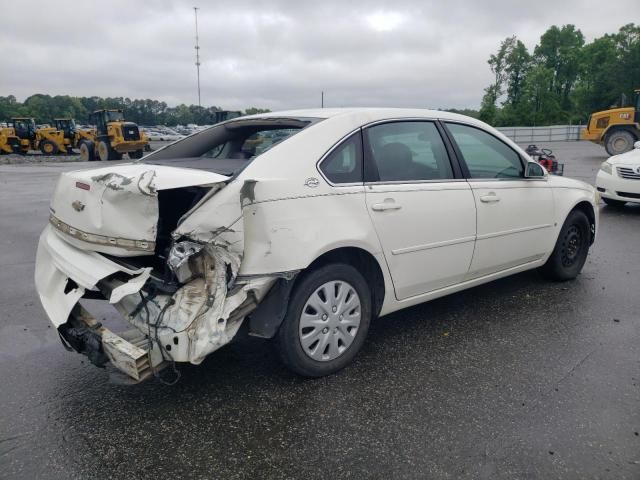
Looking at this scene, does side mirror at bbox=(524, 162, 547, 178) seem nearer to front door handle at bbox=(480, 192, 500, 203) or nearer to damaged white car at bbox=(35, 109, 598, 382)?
damaged white car at bbox=(35, 109, 598, 382)

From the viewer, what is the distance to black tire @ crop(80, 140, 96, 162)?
27016mm

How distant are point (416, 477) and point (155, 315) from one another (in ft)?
4.97

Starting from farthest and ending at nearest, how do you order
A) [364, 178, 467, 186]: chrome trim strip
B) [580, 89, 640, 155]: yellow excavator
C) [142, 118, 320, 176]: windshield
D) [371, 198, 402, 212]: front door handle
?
[580, 89, 640, 155]: yellow excavator < [142, 118, 320, 176]: windshield < [364, 178, 467, 186]: chrome trim strip < [371, 198, 402, 212]: front door handle

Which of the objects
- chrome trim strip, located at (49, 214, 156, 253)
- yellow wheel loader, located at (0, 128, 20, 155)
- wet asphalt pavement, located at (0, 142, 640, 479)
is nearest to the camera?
wet asphalt pavement, located at (0, 142, 640, 479)

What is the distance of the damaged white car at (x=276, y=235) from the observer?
2773mm

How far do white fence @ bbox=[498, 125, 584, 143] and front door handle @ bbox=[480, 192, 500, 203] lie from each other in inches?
1515

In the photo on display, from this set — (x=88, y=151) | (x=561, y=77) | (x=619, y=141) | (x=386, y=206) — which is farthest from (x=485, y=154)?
(x=561, y=77)

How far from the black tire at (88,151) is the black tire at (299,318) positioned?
26.9 metres

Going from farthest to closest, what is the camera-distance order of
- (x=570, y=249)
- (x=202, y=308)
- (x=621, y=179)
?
(x=621, y=179) → (x=570, y=249) → (x=202, y=308)

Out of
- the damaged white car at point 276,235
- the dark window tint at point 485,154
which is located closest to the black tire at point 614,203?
the dark window tint at point 485,154

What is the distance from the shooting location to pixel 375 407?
2.95m

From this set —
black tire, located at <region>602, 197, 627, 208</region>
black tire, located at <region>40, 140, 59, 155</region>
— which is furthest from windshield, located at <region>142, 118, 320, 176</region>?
black tire, located at <region>40, 140, 59, 155</region>

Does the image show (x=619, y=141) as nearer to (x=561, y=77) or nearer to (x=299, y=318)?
(x=299, y=318)

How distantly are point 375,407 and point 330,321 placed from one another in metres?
0.56
